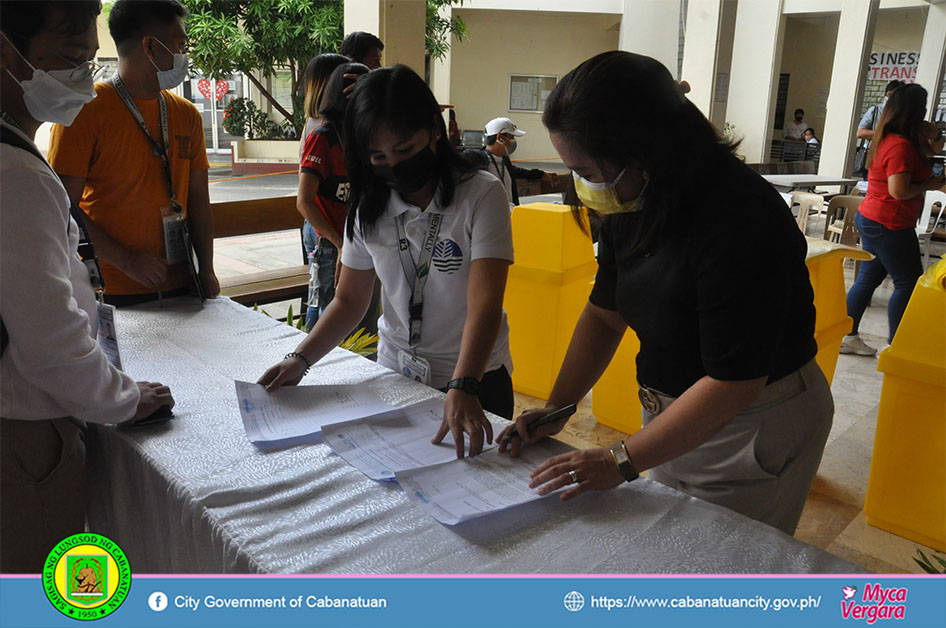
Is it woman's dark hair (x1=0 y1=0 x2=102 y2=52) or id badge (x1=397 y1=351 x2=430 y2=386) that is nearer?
woman's dark hair (x1=0 y1=0 x2=102 y2=52)

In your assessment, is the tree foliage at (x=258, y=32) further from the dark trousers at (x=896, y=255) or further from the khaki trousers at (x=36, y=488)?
the khaki trousers at (x=36, y=488)

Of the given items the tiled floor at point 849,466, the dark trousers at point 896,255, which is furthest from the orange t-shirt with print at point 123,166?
the dark trousers at point 896,255

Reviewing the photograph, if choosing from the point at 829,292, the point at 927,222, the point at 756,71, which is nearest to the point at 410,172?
the point at 829,292

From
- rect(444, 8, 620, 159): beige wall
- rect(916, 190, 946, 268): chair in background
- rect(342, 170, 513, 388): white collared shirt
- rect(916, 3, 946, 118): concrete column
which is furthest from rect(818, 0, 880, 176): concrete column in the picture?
rect(342, 170, 513, 388): white collared shirt

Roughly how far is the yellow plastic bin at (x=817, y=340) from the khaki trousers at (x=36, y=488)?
193 cm

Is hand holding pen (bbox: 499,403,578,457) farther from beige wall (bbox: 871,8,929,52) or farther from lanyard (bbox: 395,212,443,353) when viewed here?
beige wall (bbox: 871,8,929,52)

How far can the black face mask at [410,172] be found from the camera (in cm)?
151

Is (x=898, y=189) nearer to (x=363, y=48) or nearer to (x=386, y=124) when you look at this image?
(x=363, y=48)

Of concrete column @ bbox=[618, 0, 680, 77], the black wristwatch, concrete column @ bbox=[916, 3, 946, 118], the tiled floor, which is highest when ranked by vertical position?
concrete column @ bbox=[618, 0, 680, 77]

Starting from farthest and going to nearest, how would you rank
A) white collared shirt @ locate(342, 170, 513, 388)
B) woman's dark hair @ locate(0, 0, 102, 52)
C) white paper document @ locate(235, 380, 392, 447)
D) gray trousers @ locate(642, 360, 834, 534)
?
1. white collared shirt @ locate(342, 170, 513, 388)
2. white paper document @ locate(235, 380, 392, 447)
3. gray trousers @ locate(642, 360, 834, 534)
4. woman's dark hair @ locate(0, 0, 102, 52)

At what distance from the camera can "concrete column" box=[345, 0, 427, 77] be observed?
4.60 m

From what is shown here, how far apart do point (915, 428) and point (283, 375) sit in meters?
2.04

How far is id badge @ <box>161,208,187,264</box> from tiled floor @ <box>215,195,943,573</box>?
176 centimetres

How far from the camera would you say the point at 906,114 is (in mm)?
3596
